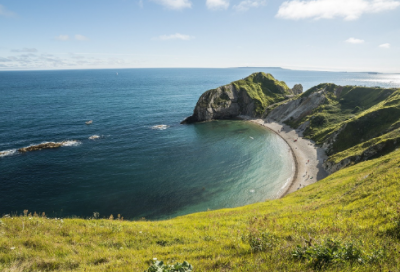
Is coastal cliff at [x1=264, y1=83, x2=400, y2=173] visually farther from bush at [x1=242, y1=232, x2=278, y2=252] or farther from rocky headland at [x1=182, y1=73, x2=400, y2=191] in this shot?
bush at [x1=242, y1=232, x2=278, y2=252]

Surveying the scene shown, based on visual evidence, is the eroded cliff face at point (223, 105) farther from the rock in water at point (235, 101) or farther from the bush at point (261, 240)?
the bush at point (261, 240)

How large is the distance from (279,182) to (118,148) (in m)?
52.2

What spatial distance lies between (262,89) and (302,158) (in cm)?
7575

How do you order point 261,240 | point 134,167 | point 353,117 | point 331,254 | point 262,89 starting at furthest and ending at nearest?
point 262,89 < point 353,117 < point 134,167 < point 261,240 < point 331,254

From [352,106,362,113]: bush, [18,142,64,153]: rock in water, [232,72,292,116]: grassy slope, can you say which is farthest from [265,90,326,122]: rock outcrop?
[18,142,64,153]: rock in water

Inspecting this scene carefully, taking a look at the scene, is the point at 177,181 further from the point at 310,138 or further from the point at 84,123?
the point at 84,123

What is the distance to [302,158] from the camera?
206 feet

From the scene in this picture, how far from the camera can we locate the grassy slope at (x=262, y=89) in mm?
115438

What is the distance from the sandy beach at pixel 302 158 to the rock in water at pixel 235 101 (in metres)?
25.4

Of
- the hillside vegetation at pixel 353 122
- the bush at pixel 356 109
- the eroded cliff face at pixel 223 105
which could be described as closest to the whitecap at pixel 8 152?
the eroded cliff face at pixel 223 105

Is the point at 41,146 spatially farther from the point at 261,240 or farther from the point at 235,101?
the point at 235,101

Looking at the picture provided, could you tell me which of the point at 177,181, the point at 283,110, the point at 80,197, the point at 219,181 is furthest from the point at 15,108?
the point at 283,110

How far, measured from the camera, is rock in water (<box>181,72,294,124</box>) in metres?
108

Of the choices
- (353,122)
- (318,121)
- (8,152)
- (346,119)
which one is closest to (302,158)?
(353,122)
